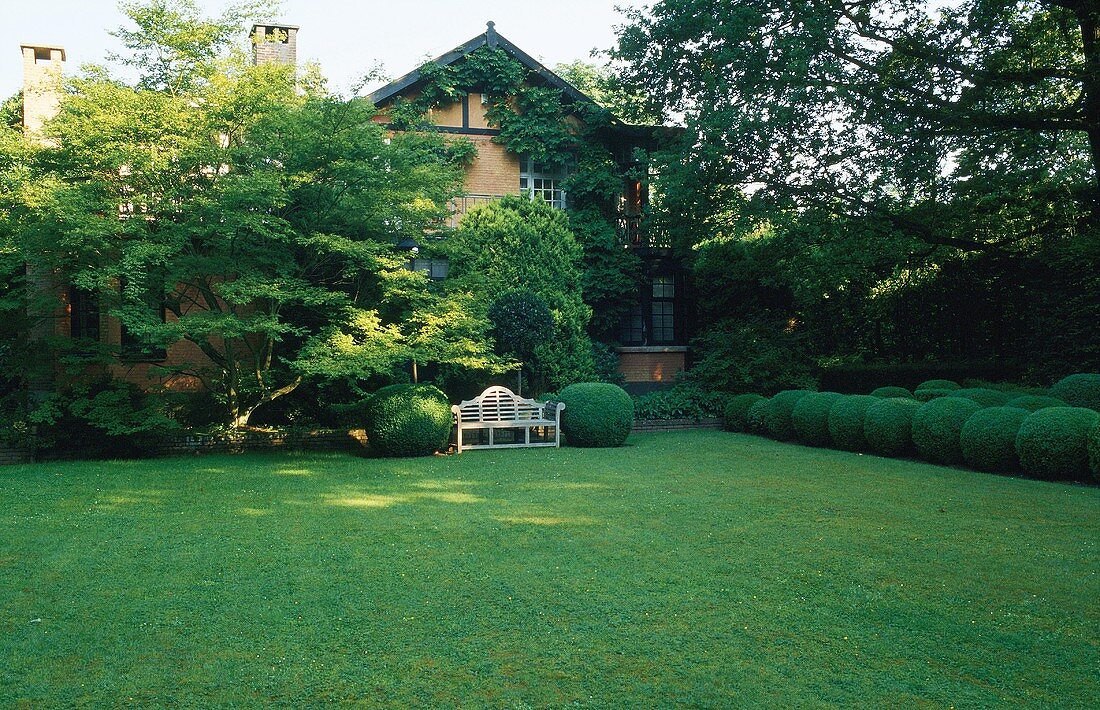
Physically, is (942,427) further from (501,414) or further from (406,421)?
(406,421)

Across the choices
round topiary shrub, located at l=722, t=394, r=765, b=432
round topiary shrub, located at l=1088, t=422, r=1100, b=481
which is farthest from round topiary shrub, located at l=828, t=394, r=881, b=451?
round topiary shrub, located at l=1088, t=422, r=1100, b=481

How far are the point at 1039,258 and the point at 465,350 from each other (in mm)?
11321

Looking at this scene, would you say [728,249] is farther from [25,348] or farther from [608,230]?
[25,348]

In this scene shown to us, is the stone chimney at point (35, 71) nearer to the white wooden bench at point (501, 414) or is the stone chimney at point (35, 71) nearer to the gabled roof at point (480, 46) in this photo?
the gabled roof at point (480, 46)

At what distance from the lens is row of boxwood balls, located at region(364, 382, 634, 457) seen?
13492mm

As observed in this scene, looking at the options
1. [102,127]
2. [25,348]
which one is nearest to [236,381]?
[25,348]

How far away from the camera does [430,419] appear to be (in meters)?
13.6

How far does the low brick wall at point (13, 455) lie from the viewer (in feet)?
45.2

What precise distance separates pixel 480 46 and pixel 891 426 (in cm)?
1331

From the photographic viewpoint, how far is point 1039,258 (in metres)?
15.8

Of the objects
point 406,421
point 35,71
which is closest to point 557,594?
point 406,421

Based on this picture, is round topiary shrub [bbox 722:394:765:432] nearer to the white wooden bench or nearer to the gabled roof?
the white wooden bench

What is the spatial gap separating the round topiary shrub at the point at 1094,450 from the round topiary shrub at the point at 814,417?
5047 millimetres

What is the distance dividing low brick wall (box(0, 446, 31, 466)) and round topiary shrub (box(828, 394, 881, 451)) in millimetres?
13940
